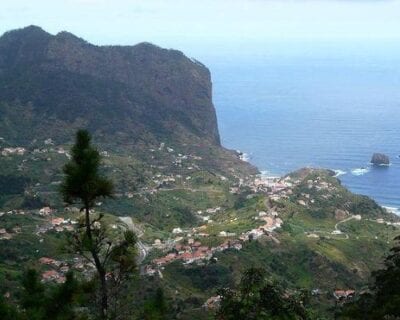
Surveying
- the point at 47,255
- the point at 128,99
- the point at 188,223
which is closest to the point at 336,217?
the point at 188,223

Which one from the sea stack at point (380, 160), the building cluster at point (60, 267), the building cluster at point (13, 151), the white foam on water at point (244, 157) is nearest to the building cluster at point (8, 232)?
the building cluster at point (60, 267)

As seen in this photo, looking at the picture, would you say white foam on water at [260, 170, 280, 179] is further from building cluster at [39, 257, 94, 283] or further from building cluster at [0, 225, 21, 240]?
building cluster at [39, 257, 94, 283]

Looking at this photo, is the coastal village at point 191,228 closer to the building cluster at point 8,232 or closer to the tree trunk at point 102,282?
the building cluster at point 8,232

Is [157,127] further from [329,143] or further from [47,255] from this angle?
[47,255]

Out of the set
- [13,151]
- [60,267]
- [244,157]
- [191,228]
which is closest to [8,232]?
[60,267]

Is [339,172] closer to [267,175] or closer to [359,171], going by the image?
[359,171]

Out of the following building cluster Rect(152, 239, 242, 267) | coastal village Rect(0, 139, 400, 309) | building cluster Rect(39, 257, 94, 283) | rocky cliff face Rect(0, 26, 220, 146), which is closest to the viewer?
building cluster Rect(39, 257, 94, 283)

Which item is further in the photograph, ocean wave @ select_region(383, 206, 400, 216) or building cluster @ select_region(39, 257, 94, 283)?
ocean wave @ select_region(383, 206, 400, 216)

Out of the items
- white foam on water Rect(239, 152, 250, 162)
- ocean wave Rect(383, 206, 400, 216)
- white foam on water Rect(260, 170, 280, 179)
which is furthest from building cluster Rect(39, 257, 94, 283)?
white foam on water Rect(239, 152, 250, 162)
